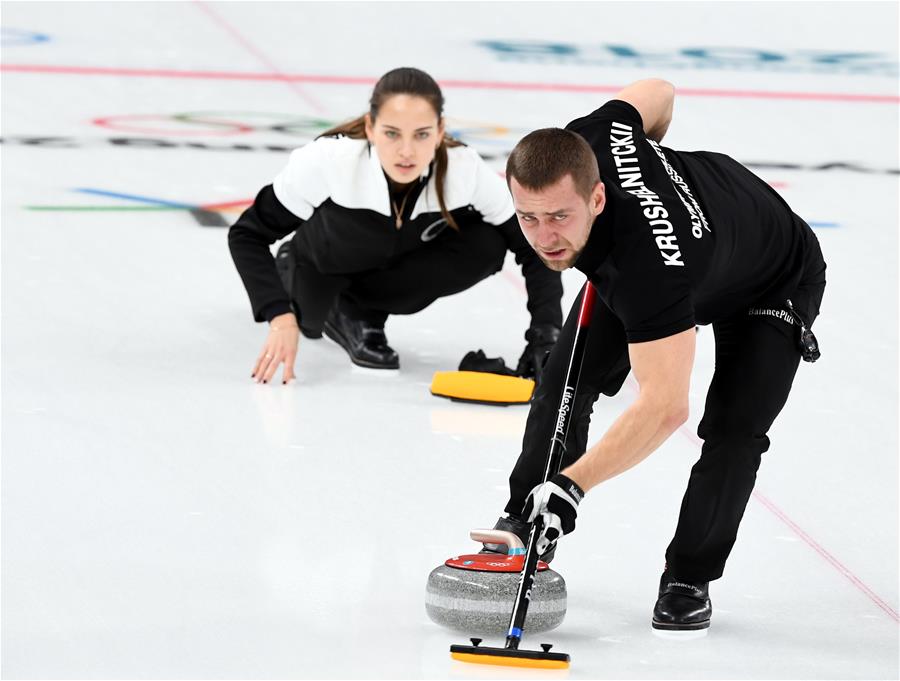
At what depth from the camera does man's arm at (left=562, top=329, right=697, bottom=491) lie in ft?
9.25

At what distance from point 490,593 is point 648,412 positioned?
18.8 inches

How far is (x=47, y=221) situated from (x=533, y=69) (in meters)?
4.21

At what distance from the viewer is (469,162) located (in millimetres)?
4547

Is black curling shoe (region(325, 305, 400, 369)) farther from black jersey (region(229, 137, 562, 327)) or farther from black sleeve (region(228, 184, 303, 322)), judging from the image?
black sleeve (region(228, 184, 303, 322))

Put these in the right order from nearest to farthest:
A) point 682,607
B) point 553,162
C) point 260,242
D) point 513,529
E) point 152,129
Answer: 1. point 553,162
2. point 682,607
3. point 513,529
4. point 260,242
5. point 152,129

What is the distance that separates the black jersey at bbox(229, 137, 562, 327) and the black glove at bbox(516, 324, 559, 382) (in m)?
0.03

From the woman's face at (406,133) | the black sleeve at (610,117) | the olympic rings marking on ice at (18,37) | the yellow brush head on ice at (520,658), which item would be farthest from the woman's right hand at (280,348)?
the olympic rings marking on ice at (18,37)

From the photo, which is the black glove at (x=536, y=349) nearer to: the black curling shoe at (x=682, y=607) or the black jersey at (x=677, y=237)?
the black jersey at (x=677, y=237)

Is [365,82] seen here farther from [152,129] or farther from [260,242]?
[260,242]

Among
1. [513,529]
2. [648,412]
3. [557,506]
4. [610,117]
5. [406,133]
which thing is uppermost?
[610,117]

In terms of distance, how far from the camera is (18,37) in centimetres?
968

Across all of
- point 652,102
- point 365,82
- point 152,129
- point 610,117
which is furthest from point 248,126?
point 610,117

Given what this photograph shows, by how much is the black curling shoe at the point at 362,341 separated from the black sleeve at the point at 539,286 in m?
0.44

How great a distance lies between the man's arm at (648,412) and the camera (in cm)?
282
